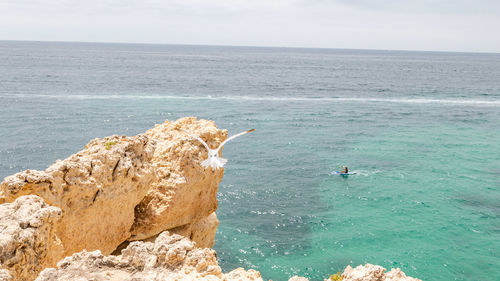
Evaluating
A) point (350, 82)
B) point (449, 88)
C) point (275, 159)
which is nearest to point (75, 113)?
point (275, 159)

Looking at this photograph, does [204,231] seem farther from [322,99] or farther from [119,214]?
[322,99]

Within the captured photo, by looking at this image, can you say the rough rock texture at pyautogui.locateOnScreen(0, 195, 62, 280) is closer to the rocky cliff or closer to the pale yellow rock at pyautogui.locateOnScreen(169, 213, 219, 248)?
the rocky cliff

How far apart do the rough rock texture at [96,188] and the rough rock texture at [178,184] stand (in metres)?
1.17

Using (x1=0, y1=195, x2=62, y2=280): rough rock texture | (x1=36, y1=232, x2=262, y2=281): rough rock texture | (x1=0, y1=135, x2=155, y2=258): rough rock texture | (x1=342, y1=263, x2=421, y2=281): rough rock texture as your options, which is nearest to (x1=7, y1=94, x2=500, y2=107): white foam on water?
(x1=0, y1=135, x2=155, y2=258): rough rock texture

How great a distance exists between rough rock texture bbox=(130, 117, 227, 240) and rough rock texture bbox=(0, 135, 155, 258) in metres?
1.17

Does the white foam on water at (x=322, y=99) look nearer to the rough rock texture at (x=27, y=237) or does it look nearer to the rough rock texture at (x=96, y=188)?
the rough rock texture at (x=96, y=188)

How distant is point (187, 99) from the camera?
229ft

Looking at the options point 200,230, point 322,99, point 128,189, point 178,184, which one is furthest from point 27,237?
point 322,99

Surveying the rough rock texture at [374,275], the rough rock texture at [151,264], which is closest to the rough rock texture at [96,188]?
the rough rock texture at [151,264]

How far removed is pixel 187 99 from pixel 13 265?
62937 millimetres

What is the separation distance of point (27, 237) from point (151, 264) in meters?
2.71

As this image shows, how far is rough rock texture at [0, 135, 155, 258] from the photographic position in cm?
1198

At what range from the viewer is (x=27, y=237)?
28.0 ft

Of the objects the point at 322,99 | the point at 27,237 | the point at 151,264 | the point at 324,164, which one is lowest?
the point at 324,164
